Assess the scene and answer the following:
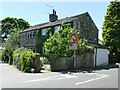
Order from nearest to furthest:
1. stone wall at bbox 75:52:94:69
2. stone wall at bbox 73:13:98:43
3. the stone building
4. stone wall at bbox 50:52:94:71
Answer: stone wall at bbox 50:52:94:71 → stone wall at bbox 75:52:94:69 → stone wall at bbox 73:13:98:43 → the stone building

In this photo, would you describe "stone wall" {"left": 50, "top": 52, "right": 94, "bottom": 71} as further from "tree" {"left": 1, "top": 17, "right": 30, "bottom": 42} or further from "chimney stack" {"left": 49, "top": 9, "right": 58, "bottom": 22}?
"tree" {"left": 1, "top": 17, "right": 30, "bottom": 42}

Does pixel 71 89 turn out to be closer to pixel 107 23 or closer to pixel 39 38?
pixel 39 38

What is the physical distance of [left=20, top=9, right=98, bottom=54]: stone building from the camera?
130 feet

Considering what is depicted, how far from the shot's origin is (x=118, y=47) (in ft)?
153

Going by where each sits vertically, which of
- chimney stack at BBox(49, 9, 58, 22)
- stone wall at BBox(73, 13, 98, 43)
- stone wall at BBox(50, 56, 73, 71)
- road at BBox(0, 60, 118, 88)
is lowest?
road at BBox(0, 60, 118, 88)

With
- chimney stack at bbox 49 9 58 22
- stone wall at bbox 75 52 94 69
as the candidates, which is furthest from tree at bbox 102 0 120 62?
stone wall at bbox 75 52 94 69

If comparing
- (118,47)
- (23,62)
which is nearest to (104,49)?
(118,47)

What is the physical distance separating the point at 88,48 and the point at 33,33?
53.1 feet

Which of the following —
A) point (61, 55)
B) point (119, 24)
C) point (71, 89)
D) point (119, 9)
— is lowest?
point (71, 89)

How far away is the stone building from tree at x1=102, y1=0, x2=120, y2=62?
134 inches

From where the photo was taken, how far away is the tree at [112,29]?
4647cm

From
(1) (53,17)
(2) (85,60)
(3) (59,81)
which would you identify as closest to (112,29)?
(1) (53,17)

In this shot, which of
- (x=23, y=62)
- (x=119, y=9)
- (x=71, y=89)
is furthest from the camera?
(x=119, y=9)

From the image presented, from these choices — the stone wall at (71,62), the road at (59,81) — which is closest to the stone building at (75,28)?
the stone wall at (71,62)
